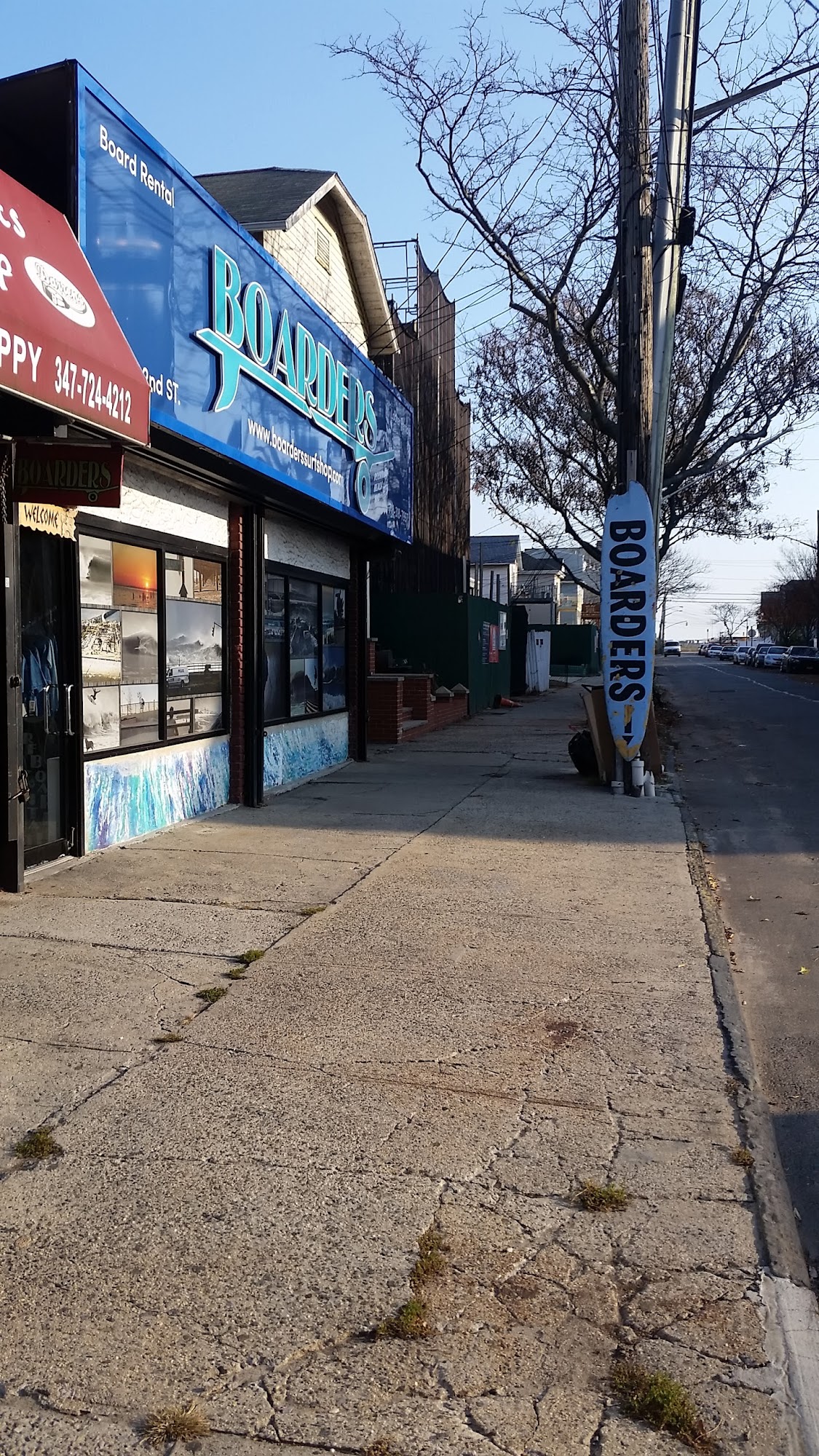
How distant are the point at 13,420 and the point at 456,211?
43.7ft

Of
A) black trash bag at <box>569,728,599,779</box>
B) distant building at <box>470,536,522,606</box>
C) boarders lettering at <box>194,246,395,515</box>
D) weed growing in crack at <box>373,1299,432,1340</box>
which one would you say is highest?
distant building at <box>470,536,522,606</box>

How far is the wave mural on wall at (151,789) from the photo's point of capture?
8.84 metres

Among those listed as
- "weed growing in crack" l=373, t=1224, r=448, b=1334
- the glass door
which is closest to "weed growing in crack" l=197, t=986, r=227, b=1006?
"weed growing in crack" l=373, t=1224, r=448, b=1334

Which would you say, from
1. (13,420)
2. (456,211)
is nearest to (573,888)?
(13,420)

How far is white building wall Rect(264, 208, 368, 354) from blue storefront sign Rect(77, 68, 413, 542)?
204cm

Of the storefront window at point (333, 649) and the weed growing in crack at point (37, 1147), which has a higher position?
the storefront window at point (333, 649)

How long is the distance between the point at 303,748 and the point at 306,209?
23.3ft

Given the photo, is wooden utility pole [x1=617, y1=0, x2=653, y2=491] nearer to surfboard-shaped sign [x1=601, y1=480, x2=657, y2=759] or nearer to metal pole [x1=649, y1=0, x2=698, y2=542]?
metal pole [x1=649, y1=0, x2=698, y2=542]

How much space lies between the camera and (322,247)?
52.8 feet

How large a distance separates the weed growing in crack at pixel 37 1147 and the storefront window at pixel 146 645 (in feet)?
15.3

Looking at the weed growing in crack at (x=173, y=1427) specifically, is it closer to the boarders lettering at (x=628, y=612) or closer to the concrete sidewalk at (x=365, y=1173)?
the concrete sidewalk at (x=365, y=1173)

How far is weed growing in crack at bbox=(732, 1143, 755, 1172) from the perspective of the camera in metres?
4.04

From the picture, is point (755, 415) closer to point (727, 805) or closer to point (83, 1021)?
point (727, 805)

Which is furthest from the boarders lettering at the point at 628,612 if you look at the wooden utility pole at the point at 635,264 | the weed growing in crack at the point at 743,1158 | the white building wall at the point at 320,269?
the weed growing in crack at the point at 743,1158
